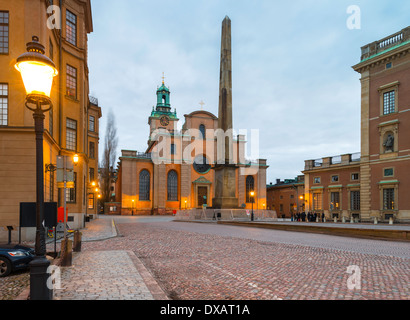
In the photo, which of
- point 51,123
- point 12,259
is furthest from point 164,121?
point 12,259

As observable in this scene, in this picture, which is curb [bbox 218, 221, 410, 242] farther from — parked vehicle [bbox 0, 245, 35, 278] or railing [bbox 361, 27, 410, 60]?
railing [bbox 361, 27, 410, 60]

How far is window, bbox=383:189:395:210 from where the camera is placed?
35.2 m

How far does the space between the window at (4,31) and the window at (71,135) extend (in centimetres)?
718

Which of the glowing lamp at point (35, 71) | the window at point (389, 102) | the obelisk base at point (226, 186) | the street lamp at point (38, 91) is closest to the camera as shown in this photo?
the street lamp at point (38, 91)

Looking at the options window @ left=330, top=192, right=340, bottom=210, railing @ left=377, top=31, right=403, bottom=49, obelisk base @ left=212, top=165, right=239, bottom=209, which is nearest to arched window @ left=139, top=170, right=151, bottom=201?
obelisk base @ left=212, top=165, right=239, bottom=209

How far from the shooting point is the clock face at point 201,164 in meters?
67.6

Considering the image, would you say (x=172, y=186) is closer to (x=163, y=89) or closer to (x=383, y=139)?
(x=163, y=89)

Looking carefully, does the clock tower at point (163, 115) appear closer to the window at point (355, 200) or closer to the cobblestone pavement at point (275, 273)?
the window at point (355, 200)

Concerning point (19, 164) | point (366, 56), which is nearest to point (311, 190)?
point (366, 56)

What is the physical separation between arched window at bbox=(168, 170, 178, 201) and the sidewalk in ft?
183

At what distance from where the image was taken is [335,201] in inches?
1754

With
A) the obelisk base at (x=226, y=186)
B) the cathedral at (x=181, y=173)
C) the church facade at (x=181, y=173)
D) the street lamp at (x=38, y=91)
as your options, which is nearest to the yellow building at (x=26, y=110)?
the street lamp at (x=38, y=91)
